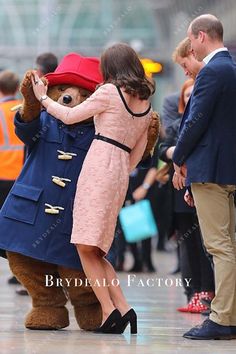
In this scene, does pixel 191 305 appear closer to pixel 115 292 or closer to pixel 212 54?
pixel 115 292

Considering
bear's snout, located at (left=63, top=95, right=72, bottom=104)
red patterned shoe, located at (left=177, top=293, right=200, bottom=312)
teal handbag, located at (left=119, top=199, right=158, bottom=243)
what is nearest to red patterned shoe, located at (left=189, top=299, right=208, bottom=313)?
red patterned shoe, located at (left=177, top=293, right=200, bottom=312)

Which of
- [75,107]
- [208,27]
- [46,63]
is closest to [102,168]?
[75,107]

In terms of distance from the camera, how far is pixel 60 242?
25.9ft

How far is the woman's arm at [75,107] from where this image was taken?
25.2 feet

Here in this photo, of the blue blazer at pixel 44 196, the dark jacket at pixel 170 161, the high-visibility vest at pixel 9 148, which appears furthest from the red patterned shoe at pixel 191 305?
the high-visibility vest at pixel 9 148

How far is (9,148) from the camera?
1227 cm

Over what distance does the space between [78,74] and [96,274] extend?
1.34 m

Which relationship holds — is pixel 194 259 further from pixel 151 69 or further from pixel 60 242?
pixel 151 69

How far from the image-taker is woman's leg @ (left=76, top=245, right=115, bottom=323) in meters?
7.72

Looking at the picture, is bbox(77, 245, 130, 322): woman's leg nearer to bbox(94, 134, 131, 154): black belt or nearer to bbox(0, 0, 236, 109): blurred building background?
bbox(94, 134, 131, 154): black belt

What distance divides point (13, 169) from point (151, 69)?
1425 centimetres

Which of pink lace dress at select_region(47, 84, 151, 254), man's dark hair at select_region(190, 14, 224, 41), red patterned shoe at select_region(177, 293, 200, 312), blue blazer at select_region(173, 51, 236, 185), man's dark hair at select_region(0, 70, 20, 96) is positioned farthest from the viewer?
man's dark hair at select_region(0, 70, 20, 96)

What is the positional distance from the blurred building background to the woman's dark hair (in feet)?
86.4

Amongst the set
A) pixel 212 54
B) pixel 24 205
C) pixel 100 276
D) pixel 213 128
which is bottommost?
pixel 100 276
